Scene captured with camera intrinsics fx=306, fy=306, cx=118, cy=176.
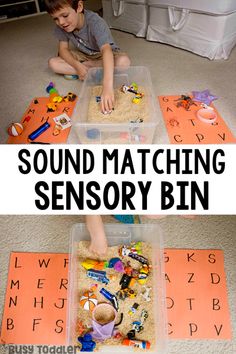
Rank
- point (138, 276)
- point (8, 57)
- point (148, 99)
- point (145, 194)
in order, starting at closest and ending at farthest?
1. point (145, 194)
2. point (138, 276)
3. point (148, 99)
4. point (8, 57)

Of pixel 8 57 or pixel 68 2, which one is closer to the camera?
pixel 68 2

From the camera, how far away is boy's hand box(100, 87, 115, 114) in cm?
121

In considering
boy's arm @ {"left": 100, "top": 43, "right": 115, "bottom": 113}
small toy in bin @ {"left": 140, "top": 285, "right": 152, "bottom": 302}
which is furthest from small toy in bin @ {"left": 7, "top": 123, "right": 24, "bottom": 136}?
small toy in bin @ {"left": 140, "top": 285, "right": 152, "bottom": 302}

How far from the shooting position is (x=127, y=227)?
89cm

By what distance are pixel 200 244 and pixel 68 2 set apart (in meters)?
1.01

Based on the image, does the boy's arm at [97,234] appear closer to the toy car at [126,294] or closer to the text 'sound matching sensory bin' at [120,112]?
the toy car at [126,294]

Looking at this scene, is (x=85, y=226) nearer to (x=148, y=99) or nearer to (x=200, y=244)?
(x=200, y=244)

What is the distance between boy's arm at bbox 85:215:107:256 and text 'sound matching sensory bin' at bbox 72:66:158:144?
387 mm

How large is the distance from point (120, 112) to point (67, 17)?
427mm

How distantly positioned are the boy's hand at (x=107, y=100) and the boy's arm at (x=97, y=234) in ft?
1.76

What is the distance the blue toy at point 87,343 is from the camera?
2.34 feet

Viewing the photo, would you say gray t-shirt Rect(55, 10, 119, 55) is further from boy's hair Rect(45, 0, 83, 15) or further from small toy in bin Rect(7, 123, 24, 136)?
Answer: small toy in bin Rect(7, 123, 24, 136)

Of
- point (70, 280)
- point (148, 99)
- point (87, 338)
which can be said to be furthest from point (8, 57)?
point (87, 338)

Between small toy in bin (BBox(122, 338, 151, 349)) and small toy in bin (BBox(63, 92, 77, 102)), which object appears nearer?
small toy in bin (BBox(122, 338, 151, 349))
